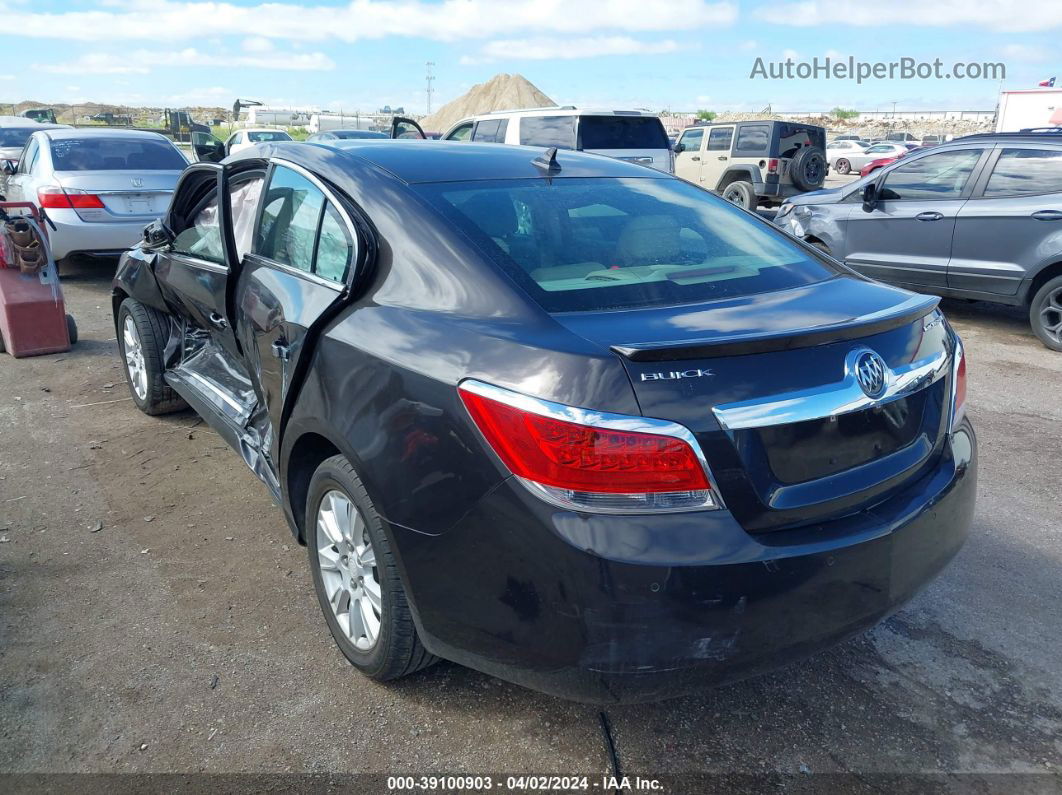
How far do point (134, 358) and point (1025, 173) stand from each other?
6.92 meters

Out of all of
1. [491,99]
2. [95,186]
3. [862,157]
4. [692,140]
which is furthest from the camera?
[491,99]

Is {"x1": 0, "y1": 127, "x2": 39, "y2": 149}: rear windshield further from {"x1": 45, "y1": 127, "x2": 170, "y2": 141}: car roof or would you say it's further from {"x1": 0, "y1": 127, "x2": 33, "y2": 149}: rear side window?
{"x1": 45, "y1": 127, "x2": 170, "y2": 141}: car roof

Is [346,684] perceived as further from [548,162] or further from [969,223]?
[969,223]

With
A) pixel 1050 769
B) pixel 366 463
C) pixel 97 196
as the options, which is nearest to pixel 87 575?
pixel 366 463

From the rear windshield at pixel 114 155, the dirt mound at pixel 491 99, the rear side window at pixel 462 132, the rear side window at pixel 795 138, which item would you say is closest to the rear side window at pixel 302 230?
the rear windshield at pixel 114 155

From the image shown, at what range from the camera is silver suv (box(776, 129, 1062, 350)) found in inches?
272

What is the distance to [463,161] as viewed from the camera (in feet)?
10.2

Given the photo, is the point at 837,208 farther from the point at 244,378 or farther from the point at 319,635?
the point at 319,635

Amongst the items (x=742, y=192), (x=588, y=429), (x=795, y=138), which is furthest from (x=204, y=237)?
(x=795, y=138)

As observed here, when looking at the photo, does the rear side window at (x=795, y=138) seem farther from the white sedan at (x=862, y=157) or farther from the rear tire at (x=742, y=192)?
the white sedan at (x=862, y=157)

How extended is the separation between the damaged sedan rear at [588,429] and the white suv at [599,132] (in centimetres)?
870

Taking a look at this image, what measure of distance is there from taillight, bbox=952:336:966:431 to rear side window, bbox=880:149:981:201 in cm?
559

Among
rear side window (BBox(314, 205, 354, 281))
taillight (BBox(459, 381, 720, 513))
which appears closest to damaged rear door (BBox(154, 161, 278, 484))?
rear side window (BBox(314, 205, 354, 281))

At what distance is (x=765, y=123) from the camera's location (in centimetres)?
1606
